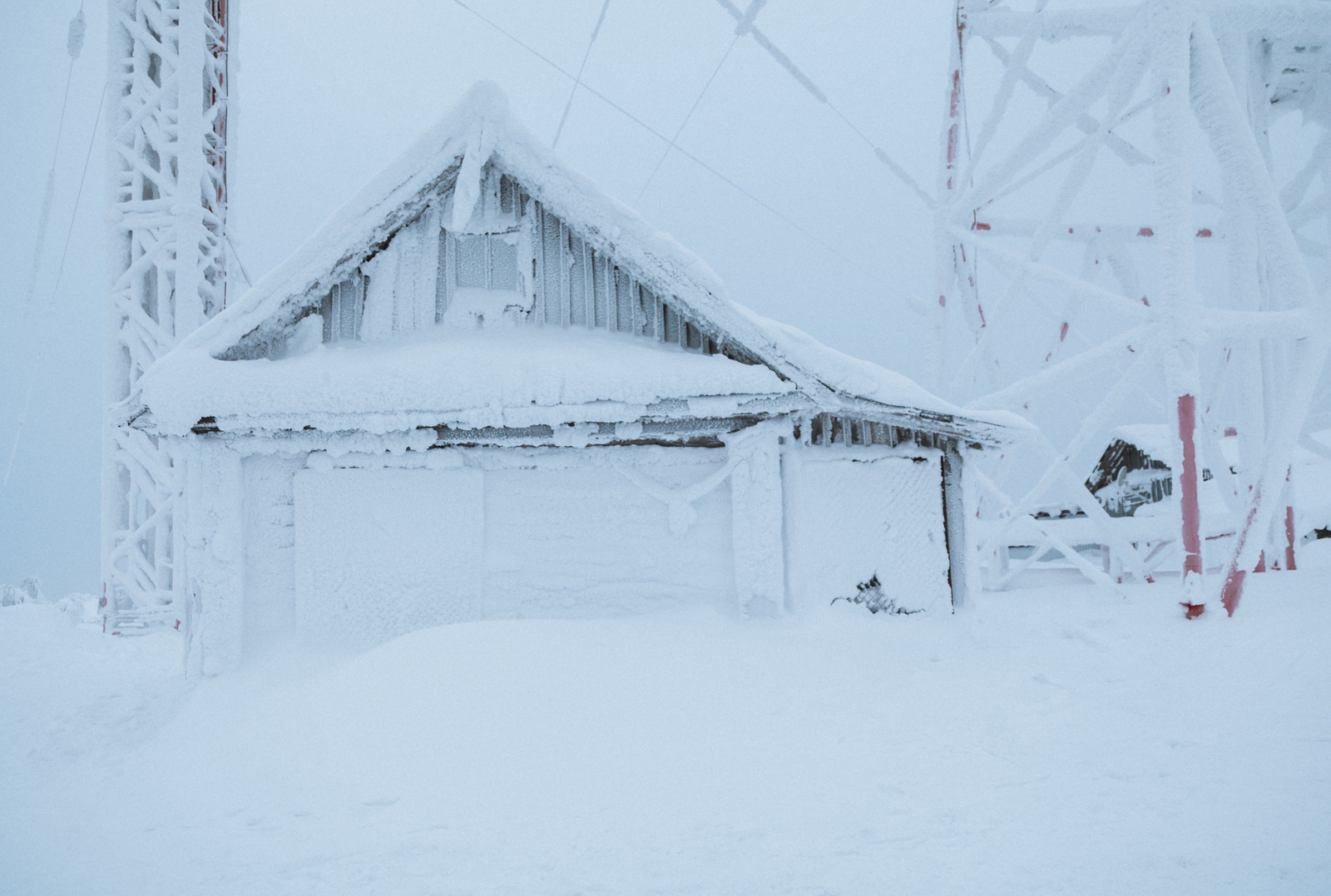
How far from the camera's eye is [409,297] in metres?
6.49

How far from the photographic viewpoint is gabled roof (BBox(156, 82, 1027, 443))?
18.9 feet

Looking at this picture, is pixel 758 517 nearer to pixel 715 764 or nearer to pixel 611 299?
pixel 715 764

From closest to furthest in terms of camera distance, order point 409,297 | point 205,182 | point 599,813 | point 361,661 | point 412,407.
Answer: point 599,813, point 361,661, point 412,407, point 409,297, point 205,182

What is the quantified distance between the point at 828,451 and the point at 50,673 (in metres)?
9.52

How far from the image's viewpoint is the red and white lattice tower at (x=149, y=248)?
32.8 ft

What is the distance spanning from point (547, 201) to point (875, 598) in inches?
197

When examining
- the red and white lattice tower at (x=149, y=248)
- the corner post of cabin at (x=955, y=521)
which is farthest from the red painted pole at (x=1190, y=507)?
the red and white lattice tower at (x=149, y=248)

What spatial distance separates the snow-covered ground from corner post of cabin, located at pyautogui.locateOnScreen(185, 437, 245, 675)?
0.39m

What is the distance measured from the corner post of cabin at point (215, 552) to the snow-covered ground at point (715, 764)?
385 millimetres

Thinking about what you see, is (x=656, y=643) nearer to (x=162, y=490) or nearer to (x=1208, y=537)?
(x=162, y=490)

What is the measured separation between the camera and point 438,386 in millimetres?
5598

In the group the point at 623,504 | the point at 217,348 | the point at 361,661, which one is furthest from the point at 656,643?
the point at 217,348

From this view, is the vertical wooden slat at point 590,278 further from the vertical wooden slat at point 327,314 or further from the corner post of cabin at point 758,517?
the vertical wooden slat at point 327,314

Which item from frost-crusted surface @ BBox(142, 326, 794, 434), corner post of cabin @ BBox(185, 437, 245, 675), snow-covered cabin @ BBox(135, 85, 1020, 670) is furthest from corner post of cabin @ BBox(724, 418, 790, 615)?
corner post of cabin @ BBox(185, 437, 245, 675)
